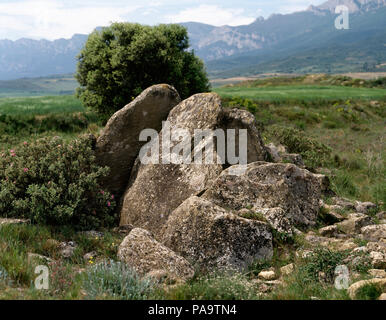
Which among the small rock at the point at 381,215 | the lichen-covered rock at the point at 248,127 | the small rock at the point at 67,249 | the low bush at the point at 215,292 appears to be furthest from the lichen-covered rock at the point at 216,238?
the small rock at the point at 381,215

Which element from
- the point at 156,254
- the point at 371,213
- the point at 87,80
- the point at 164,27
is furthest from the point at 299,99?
the point at 156,254

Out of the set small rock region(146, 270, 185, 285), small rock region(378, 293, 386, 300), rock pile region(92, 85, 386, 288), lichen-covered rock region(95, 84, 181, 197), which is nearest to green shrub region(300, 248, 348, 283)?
rock pile region(92, 85, 386, 288)

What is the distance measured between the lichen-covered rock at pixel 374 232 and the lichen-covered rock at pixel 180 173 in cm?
318

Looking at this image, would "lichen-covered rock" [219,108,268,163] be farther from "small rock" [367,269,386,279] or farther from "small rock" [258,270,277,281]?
"small rock" [367,269,386,279]

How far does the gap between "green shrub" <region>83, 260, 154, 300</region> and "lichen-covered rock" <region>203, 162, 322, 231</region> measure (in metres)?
3.14

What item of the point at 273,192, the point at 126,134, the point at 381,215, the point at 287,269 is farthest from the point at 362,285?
the point at 126,134

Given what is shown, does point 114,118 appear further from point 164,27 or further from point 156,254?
point 164,27

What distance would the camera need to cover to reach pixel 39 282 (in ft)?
17.9

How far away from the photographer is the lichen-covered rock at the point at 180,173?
9.07 metres

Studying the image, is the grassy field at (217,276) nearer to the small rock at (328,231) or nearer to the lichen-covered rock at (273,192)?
the small rock at (328,231)

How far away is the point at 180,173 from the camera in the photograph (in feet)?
30.8

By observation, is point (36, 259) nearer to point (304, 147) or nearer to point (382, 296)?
point (382, 296)

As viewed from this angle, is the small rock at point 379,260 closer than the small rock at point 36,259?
Yes

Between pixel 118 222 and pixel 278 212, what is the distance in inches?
162
